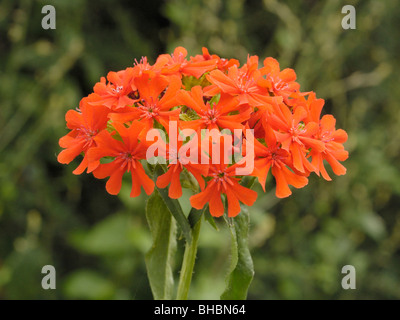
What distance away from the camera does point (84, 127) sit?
0.62 m

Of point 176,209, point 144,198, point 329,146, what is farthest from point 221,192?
point 144,198

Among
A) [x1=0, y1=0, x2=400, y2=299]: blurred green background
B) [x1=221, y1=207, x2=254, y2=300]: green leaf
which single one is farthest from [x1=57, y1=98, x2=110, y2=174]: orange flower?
[x1=0, y1=0, x2=400, y2=299]: blurred green background

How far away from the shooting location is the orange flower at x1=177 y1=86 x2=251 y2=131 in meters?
0.56

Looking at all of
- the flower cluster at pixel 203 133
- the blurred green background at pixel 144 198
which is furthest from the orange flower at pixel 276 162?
the blurred green background at pixel 144 198

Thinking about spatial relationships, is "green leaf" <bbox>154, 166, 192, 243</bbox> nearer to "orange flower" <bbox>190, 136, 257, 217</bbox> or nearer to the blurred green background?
"orange flower" <bbox>190, 136, 257, 217</bbox>

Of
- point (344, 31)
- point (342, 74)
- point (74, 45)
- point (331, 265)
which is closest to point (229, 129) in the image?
point (74, 45)

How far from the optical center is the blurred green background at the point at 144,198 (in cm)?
144

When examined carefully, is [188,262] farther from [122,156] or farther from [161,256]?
[122,156]

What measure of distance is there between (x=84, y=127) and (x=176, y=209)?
0.16 m

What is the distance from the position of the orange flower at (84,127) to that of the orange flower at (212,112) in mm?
109

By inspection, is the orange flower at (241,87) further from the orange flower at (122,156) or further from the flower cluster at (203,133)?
the orange flower at (122,156)

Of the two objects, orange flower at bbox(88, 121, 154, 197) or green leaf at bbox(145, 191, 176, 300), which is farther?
green leaf at bbox(145, 191, 176, 300)
